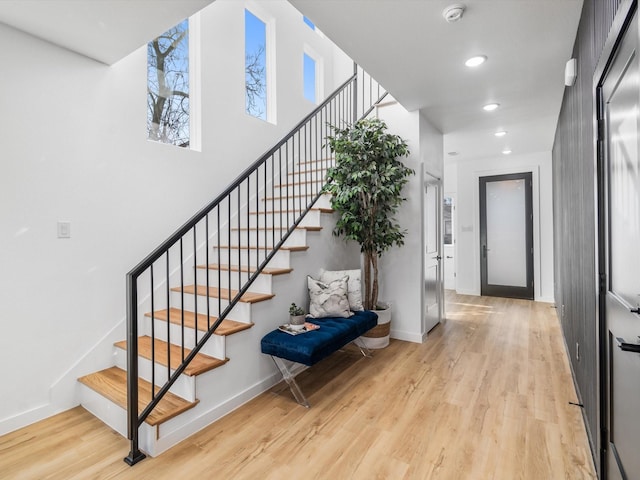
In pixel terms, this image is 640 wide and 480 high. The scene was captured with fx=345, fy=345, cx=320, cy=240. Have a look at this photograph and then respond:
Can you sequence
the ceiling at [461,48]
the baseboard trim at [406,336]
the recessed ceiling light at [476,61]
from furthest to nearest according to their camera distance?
the baseboard trim at [406,336] < the recessed ceiling light at [476,61] < the ceiling at [461,48]

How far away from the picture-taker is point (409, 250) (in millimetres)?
3936

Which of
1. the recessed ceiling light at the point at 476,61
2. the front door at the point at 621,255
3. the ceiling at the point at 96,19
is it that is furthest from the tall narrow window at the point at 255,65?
the front door at the point at 621,255

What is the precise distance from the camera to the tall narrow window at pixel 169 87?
3.12 m

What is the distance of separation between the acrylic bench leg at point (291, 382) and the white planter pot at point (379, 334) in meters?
1.17

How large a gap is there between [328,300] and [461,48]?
7.35 ft

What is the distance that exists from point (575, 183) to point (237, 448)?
2889 millimetres

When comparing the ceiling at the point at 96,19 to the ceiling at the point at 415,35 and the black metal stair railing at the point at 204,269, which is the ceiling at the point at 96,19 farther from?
the black metal stair railing at the point at 204,269

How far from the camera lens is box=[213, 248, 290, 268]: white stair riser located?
10.0 feet

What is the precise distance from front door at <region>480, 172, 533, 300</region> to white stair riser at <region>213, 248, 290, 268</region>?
15.9 ft

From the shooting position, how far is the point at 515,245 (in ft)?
20.4

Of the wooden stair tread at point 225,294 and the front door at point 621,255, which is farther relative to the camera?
the wooden stair tread at point 225,294

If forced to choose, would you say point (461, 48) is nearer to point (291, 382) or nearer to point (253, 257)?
point (253, 257)

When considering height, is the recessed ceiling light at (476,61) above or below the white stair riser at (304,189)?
above

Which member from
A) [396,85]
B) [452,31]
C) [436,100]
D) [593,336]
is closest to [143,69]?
[396,85]
